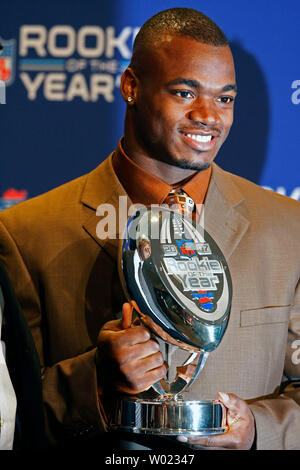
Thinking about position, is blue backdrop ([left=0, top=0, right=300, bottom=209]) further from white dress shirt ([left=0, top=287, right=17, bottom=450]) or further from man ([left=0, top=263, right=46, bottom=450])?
white dress shirt ([left=0, top=287, right=17, bottom=450])

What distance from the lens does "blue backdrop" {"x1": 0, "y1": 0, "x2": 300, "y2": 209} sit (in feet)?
6.02

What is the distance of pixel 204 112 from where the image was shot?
1426 millimetres

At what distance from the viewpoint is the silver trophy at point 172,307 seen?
1185 mm

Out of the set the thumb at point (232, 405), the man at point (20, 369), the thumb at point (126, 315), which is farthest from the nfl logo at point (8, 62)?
the thumb at point (232, 405)

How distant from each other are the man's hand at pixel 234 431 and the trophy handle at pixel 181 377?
0.19ft

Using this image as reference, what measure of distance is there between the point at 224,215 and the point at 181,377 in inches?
15.9

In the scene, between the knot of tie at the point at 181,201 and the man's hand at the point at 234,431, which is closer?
the man's hand at the point at 234,431

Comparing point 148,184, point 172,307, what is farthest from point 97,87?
point 172,307

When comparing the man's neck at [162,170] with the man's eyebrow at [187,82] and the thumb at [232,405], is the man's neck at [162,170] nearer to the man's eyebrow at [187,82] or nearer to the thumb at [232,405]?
the man's eyebrow at [187,82]

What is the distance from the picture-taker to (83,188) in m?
1.61

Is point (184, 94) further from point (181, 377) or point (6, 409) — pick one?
point (6, 409)

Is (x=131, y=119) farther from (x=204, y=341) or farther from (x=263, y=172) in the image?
(x=204, y=341)

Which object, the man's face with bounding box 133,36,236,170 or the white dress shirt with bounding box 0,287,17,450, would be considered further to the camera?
the man's face with bounding box 133,36,236,170

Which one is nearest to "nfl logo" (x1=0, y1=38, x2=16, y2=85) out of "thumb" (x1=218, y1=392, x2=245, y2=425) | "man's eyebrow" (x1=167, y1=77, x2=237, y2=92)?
"man's eyebrow" (x1=167, y1=77, x2=237, y2=92)
